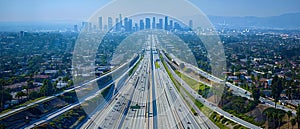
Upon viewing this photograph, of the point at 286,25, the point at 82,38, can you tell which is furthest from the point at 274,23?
the point at 82,38

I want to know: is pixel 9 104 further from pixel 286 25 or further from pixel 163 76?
pixel 286 25

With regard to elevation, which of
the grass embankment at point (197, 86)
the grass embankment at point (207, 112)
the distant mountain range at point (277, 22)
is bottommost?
the grass embankment at point (207, 112)

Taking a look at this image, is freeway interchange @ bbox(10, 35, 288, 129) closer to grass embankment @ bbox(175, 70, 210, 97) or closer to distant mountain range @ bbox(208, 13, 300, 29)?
grass embankment @ bbox(175, 70, 210, 97)

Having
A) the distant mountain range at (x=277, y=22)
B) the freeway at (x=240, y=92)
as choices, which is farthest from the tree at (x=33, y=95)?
the distant mountain range at (x=277, y=22)

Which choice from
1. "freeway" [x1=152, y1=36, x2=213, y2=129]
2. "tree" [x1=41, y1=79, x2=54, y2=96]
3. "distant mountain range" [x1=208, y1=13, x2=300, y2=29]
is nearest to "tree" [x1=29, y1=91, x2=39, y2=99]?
"tree" [x1=41, y1=79, x2=54, y2=96]

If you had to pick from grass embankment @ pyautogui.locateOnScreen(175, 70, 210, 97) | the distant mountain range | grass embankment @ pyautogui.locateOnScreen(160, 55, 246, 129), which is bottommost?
grass embankment @ pyautogui.locateOnScreen(160, 55, 246, 129)

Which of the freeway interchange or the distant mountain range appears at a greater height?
the distant mountain range

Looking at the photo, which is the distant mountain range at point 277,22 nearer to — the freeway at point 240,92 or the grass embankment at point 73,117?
the freeway at point 240,92

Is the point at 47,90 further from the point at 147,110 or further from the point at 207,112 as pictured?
the point at 207,112

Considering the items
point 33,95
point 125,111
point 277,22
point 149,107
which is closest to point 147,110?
point 149,107

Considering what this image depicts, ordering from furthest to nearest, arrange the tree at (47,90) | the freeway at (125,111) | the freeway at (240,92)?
the tree at (47,90) < the freeway at (240,92) < the freeway at (125,111)

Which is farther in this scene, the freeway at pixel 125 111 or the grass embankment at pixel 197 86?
the grass embankment at pixel 197 86
